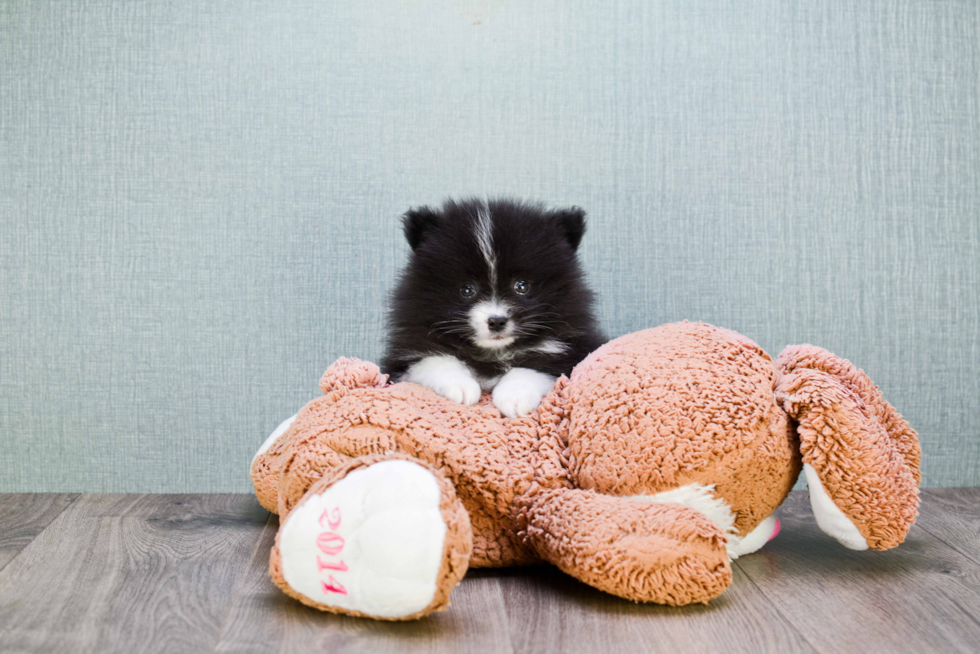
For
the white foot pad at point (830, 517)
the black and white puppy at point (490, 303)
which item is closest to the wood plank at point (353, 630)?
the black and white puppy at point (490, 303)

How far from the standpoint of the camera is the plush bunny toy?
1.18 metres

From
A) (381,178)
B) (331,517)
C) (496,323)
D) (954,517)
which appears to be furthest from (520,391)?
(954,517)

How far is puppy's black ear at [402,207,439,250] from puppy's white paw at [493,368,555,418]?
34cm

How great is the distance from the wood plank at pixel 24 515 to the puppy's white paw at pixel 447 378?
0.85 m

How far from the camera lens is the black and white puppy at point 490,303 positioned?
1.62m

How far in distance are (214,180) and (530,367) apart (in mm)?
1063

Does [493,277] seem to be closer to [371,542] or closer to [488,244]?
[488,244]

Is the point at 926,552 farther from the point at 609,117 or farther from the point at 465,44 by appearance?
the point at 465,44

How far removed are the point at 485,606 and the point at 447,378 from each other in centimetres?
45

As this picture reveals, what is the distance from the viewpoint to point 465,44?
2.20m

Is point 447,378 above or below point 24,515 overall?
above

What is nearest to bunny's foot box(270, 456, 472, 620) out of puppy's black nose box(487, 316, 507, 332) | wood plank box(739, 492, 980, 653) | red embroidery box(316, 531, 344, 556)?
red embroidery box(316, 531, 344, 556)

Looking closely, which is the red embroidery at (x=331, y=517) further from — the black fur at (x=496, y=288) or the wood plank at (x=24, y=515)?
the wood plank at (x=24, y=515)

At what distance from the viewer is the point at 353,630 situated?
1.18 m
